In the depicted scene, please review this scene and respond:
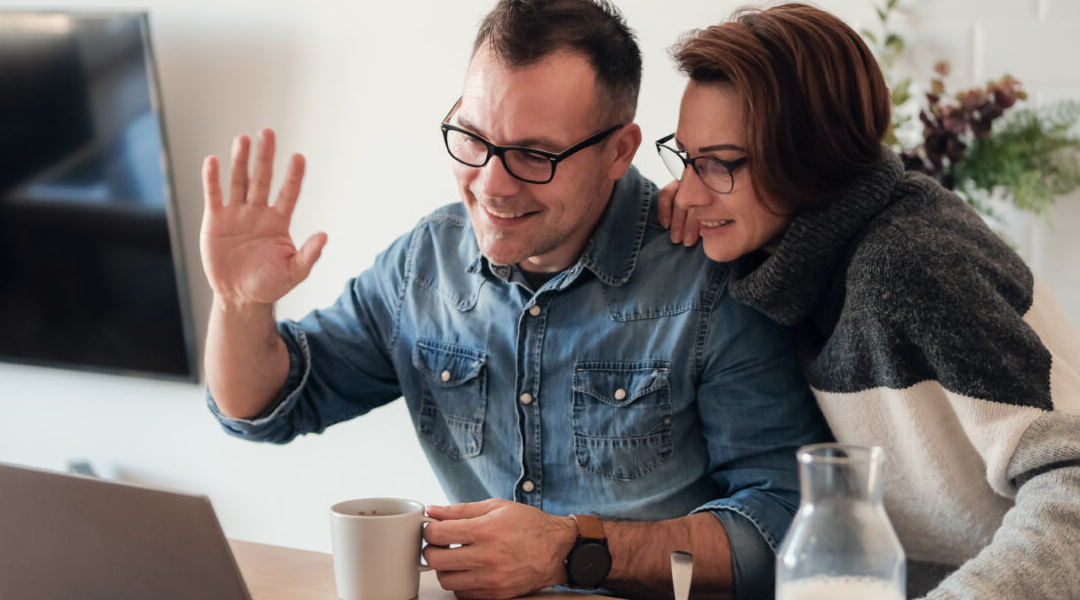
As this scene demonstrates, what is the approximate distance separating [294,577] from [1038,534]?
75 cm

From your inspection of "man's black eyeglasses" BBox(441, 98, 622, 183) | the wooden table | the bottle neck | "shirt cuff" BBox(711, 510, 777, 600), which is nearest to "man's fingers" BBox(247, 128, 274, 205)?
"man's black eyeglasses" BBox(441, 98, 622, 183)

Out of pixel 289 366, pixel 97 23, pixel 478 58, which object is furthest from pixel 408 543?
pixel 97 23

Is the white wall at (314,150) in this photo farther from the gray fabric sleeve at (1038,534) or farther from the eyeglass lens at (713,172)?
the gray fabric sleeve at (1038,534)

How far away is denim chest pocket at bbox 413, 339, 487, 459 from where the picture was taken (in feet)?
5.01

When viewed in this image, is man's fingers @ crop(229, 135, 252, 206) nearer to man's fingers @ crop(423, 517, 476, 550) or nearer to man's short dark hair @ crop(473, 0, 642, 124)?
man's short dark hair @ crop(473, 0, 642, 124)

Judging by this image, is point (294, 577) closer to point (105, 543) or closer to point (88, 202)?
point (105, 543)

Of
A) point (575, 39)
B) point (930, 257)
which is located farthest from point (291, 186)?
point (930, 257)

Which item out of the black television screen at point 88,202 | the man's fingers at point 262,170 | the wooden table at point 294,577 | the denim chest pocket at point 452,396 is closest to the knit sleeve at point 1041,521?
the wooden table at point 294,577

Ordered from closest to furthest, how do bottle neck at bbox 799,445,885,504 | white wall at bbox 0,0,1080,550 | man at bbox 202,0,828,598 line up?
bottle neck at bbox 799,445,885,504, man at bbox 202,0,828,598, white wall at bbox 0,0,1080,550

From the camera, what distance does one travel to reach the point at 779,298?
4.19 feet

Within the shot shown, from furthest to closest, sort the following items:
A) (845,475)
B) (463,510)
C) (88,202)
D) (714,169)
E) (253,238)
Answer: (88,202), (253,238), (714,169), (463,510), (845,475)

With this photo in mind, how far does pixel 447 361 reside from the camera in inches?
61.2

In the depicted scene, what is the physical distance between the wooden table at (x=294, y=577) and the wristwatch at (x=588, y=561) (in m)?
0.05

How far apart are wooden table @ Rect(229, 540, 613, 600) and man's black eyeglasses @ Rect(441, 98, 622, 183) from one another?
541 millimetres
